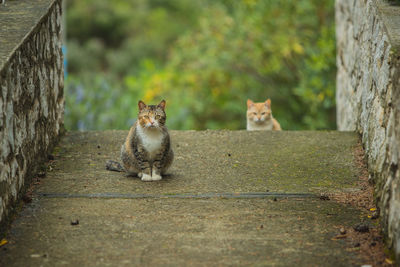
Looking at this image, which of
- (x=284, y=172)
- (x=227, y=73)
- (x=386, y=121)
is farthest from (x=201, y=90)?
(x=386, y=121)

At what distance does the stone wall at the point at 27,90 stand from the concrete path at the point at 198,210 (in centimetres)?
20

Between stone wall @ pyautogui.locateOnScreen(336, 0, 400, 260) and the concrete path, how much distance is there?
0.87ft

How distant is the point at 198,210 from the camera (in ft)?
12.3

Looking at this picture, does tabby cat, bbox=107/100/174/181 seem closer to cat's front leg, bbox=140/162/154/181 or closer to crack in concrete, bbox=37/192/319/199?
cat's front leg, bbox=140/162/154/181

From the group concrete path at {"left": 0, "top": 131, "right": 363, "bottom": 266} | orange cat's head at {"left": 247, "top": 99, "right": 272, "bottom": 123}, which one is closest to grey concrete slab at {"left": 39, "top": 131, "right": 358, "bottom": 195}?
concrete path at {"left": 0, "top": 131, "right": 363, "bottom": 266}

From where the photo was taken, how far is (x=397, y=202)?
3039 mm

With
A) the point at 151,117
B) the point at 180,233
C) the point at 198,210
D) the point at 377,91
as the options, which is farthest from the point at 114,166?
the point at 377,91

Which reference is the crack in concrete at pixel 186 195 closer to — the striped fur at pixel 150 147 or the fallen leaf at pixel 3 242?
the striped fur at pixel 150 147

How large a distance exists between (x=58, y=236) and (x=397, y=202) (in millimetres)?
1872

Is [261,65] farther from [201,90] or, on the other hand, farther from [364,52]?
[364,52]

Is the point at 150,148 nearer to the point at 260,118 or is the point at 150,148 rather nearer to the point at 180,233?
the point at 180,233

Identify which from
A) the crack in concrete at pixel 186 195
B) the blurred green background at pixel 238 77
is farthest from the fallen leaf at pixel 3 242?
the blurred green background at pixel 238 77

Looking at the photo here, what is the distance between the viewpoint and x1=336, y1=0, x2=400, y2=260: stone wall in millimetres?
3219

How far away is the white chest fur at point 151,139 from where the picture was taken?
4332mm
